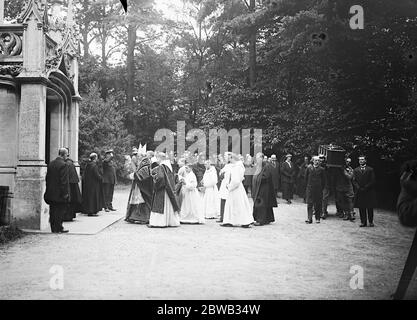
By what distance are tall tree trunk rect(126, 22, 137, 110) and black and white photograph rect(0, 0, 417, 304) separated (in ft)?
16.4

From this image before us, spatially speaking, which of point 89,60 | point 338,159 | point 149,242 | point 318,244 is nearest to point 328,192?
point 338,159

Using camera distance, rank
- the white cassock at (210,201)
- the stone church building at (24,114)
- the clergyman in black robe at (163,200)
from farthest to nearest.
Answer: the white cassock at (210,201)
the clergyman in black robe at (163,200)
the stone church building at (24,114)

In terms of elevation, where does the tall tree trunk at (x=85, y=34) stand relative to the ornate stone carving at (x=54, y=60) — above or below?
above

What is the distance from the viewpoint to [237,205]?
1127 centimetres

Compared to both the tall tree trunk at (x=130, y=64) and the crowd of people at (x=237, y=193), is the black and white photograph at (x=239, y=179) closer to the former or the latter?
the crowd of people at (x=237, y=193)

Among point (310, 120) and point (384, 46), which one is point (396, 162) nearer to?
point (384, 46)

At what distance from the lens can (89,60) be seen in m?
28.0

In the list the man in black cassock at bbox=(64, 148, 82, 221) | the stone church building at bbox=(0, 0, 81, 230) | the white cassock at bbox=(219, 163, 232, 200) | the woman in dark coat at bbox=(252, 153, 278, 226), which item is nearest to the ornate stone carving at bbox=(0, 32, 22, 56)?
the stone church building at bbox=(0, 0, 81, 230)

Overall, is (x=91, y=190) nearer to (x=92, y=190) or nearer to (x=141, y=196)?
(x=92, y=190)

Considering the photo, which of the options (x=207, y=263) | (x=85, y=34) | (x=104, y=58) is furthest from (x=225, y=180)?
(x=104, y=58)

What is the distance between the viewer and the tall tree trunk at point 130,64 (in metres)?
27.4

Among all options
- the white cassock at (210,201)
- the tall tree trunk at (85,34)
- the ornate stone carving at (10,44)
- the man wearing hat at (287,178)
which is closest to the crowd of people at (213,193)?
the white cassock at (210,201)

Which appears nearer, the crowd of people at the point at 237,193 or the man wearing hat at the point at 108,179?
the crowd of people at the point at 237,193

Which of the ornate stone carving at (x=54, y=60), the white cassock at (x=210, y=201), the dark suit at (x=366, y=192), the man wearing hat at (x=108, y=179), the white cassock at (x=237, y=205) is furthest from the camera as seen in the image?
the man wearing hat at (x=108, y=179)
